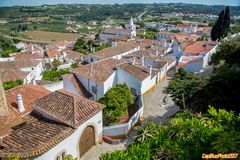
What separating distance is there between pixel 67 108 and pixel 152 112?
9.48 meters

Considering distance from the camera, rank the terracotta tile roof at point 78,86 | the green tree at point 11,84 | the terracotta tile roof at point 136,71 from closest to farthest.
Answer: the terracotta tile roof at point 78,86, the terracotta tile roof at point 136,71, the green tree at point 11,84

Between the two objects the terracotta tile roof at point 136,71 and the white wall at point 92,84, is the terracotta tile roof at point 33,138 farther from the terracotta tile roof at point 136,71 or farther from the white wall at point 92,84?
the terracotta tile roof at point 136,71

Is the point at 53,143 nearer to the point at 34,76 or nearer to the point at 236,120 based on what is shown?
the point at 236,120

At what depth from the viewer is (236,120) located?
9.85m

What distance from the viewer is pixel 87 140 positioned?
1791cm

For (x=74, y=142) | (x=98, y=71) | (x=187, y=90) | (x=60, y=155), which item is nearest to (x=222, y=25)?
(x=98, y=71)

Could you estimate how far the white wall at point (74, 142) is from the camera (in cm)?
1484

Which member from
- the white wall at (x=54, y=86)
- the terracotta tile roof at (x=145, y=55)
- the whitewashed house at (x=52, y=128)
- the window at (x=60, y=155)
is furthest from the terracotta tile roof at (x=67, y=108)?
the terracotta tile roof at (x=145, y=55)

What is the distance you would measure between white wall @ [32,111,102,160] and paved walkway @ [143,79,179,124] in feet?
18.1

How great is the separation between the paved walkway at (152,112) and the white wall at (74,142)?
35.7 inches

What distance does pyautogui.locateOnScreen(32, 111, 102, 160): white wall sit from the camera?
1484cm

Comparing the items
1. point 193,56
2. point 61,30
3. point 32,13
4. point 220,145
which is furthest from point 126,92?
point 32,13

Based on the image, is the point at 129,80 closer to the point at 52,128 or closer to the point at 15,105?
the point at 15,105

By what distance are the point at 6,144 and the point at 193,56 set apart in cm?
3302
